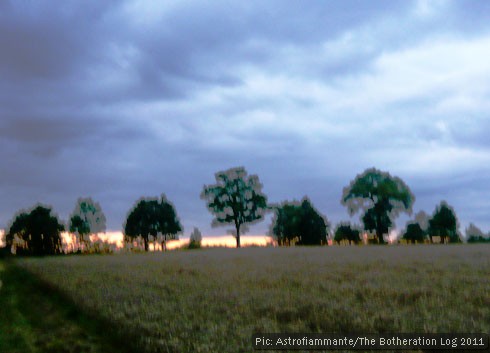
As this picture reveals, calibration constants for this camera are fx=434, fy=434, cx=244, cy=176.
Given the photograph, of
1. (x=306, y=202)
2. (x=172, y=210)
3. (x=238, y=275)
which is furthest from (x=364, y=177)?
(x=238, y=275)

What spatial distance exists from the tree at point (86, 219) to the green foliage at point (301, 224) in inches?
1486

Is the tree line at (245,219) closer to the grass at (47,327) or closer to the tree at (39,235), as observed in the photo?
the tree at (39,235)

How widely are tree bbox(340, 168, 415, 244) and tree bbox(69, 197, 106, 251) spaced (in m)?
50.2

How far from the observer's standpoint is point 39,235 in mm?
67438

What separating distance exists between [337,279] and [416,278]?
2.39 metres

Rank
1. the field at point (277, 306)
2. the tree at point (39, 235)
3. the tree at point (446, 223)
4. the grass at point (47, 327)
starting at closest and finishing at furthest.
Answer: the field at point (277, 306) → the grass at point (47, 327) → the tree at point (39, 235) → the tree at point (446, 223)

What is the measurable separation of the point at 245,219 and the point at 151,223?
23060 millimetres

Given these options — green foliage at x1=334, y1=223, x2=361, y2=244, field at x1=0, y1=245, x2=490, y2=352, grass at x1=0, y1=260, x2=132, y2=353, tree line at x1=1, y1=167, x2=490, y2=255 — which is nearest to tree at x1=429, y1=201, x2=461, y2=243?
tree line at x1=1, y1=167, x2=490, y2=255

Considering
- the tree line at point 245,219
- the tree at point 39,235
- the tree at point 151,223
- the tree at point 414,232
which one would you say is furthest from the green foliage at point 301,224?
the tree at point 39,235

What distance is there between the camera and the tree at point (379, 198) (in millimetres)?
77188

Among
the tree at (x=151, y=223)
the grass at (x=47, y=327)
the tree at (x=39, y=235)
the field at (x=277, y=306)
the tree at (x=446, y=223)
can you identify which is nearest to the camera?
the field at (x=277, y=306)

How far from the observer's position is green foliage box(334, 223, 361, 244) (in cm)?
9549

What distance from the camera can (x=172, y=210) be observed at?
92062mm

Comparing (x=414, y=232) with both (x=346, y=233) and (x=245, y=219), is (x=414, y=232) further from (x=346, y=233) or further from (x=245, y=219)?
(x=245, y=219)
